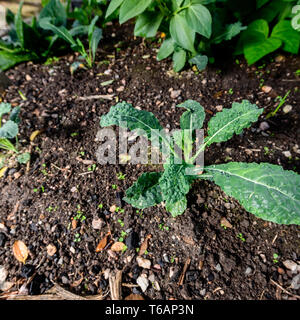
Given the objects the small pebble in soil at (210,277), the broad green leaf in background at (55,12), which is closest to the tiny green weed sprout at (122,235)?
the small pebble in soil at (210,277)

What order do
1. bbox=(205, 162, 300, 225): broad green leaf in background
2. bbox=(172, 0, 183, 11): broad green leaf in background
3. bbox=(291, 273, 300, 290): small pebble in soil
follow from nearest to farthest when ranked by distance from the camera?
bbox=(205, 162, 300, 225): broad green leaf in background
bbox=(291, 273, 300, 290): small pebble in soil
bbox=(172, 0, 183, 11): broad green leaf in background

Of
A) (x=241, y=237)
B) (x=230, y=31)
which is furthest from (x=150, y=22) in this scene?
(x=241, y=237)

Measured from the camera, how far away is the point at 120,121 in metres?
1.21

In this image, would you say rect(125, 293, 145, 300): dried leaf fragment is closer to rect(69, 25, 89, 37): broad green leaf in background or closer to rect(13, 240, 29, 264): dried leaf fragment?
rect(13, 240, 29, 264): dried leaf fragment

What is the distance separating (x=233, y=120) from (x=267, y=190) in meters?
0.43

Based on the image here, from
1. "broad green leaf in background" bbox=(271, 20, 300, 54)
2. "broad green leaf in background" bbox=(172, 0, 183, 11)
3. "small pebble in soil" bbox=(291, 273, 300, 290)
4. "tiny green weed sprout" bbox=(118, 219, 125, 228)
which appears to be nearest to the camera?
"small pebble in soil" bbox=(291, 273, 300, 290)

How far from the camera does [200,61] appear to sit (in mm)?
1637

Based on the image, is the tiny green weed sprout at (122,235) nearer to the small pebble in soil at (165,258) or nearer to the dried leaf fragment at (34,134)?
the small pebble in soil at (165,258)

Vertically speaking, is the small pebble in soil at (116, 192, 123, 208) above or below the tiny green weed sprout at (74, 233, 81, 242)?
above

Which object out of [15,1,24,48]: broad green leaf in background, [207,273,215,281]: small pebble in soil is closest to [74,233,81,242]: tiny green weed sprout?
[207,273,215,281]: small pebble in soil

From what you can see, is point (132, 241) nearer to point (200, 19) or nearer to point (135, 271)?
point (135, 271)

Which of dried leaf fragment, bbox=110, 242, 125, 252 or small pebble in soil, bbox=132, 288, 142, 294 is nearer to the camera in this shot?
small pebble in soil, bbox=132, 288, 142, 294

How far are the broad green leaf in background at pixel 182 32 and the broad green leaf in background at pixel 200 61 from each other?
163 millimetres

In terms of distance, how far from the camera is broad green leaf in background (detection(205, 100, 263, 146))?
120cm
